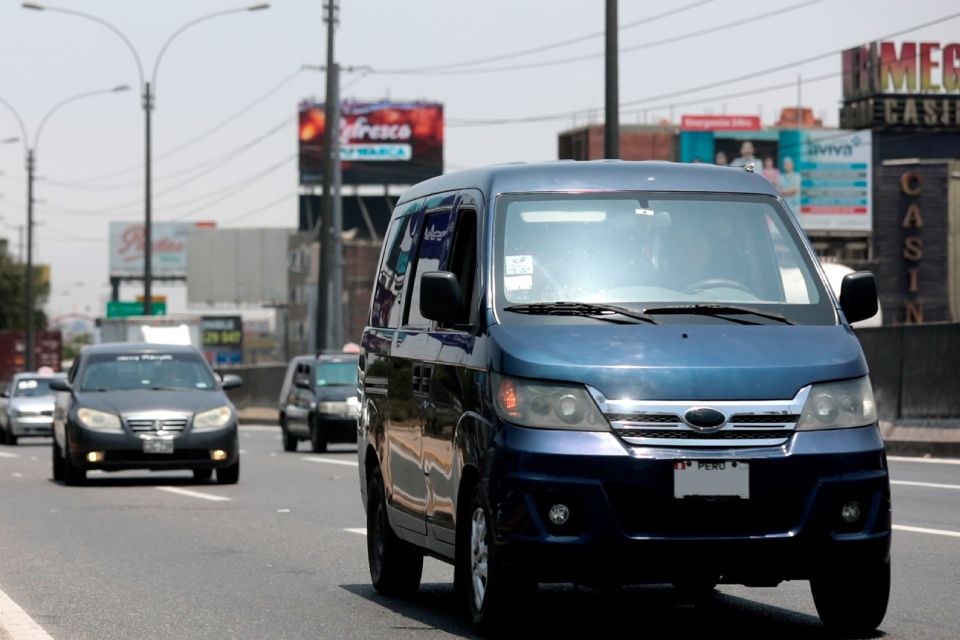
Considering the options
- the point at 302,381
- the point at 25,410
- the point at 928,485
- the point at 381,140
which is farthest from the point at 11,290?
the point at 928,485

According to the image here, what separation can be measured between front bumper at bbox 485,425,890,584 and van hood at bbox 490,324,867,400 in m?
0.23

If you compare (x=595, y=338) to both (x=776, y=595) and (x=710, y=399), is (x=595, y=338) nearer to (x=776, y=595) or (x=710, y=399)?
(x=710, y=399)

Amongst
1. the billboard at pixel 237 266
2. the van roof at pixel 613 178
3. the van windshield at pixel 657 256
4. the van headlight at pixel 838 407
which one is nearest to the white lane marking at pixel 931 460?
the van roof at pixel 613 178

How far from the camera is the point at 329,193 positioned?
4669 cm

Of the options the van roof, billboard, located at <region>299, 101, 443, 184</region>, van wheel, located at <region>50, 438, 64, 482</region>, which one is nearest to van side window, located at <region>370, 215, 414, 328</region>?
the van roof

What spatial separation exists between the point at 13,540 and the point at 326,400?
56.5 ft

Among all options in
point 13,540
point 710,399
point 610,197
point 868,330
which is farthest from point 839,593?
point 868,330

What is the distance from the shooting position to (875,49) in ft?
316

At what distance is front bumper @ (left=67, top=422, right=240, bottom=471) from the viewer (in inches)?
875

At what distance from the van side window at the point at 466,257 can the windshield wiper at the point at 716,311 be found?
91 centimetres

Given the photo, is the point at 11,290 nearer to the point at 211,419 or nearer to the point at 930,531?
the point at 211,419

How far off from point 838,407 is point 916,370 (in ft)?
61.1

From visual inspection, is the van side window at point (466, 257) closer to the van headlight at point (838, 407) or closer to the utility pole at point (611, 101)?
the van headlight at point (838, 407)

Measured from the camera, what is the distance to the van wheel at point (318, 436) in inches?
1275
